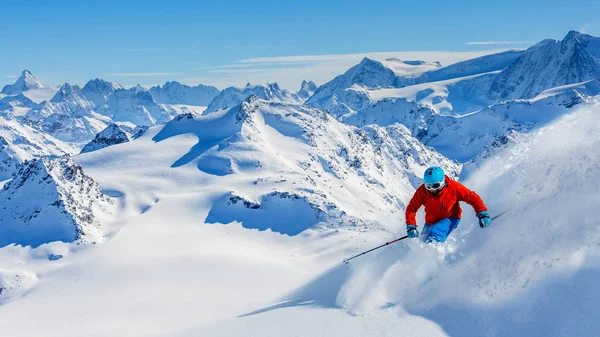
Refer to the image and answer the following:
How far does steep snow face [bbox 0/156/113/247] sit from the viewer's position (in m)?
72.7

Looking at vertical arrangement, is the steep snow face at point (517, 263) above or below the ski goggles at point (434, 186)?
below

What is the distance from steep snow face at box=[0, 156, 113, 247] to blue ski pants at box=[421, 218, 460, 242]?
6916 cm

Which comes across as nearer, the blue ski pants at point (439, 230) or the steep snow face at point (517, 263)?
the steep snow face at point (517, 263)

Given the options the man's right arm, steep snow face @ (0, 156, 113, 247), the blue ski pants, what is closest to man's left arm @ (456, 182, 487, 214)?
the blue ski pants

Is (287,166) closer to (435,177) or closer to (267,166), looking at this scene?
(267,166)

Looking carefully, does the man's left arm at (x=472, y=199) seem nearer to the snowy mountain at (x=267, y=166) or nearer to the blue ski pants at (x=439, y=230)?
the blue ski pants at (x=439, y=230)

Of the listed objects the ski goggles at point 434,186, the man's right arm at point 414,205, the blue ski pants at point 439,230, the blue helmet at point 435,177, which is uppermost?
the blue helmet at point 435,177

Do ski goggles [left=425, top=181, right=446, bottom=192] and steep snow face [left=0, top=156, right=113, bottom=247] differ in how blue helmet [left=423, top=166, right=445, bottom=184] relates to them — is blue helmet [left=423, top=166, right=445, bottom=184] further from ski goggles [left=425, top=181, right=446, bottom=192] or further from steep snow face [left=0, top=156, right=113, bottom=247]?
steep snow face [left=0, top=156, right=113, bottom=247]

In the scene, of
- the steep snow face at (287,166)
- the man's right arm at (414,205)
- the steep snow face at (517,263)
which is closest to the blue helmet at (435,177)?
the man's right arm at (414,205)

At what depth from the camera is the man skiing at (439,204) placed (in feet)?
39.9

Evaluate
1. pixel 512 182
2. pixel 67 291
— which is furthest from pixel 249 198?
pixel 512 182

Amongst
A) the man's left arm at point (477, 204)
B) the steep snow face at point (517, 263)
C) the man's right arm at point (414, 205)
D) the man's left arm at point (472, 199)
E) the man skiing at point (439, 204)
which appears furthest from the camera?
the man's right arm at point (414, 205)

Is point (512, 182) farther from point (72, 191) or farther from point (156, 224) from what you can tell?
point (72, 191)

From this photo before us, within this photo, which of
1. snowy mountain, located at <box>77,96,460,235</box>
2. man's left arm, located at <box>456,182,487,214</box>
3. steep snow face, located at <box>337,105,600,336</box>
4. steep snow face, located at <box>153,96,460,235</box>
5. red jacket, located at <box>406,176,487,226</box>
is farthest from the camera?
snowy mountain, located at <box>77,96,460,235</box>
